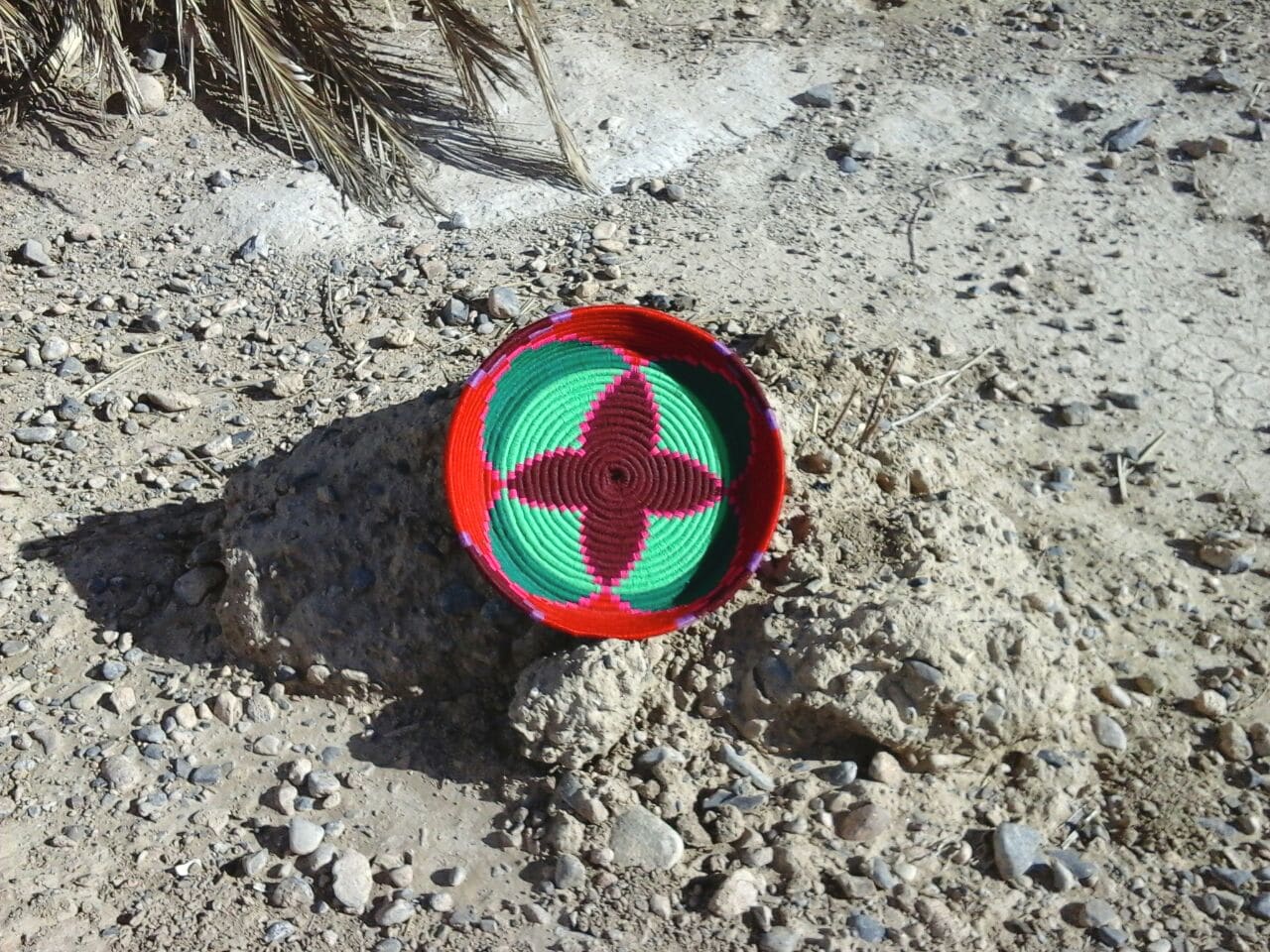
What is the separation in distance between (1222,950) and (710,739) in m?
1.05

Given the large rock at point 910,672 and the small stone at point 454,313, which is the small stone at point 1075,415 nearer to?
the large rock at point 910,672

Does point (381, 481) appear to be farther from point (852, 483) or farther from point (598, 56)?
point (598, 56)

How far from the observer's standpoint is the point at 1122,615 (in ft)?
10.2

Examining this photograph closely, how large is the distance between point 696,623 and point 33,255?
2.39 meters

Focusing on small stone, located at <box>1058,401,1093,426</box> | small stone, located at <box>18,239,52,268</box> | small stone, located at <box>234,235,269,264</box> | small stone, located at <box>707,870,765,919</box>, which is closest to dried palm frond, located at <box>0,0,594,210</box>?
small stone, located at <box>234,235,269,264</box>

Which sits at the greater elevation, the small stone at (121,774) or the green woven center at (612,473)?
the green woven center at (612,473)

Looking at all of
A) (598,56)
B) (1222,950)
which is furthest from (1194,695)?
(598,56)

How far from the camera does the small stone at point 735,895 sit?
2.59 m

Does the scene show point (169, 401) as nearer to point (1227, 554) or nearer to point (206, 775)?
point (206, 775)

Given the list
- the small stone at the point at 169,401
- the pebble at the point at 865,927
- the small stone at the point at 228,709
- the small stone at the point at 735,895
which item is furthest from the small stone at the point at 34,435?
the pebble at the point at 865,927

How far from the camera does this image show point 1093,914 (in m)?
2.59

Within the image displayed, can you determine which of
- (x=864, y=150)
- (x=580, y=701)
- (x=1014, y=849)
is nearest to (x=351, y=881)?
(x=580, y=701)

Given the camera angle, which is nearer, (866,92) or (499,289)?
(499,289)

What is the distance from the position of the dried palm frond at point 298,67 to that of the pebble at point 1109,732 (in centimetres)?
222
